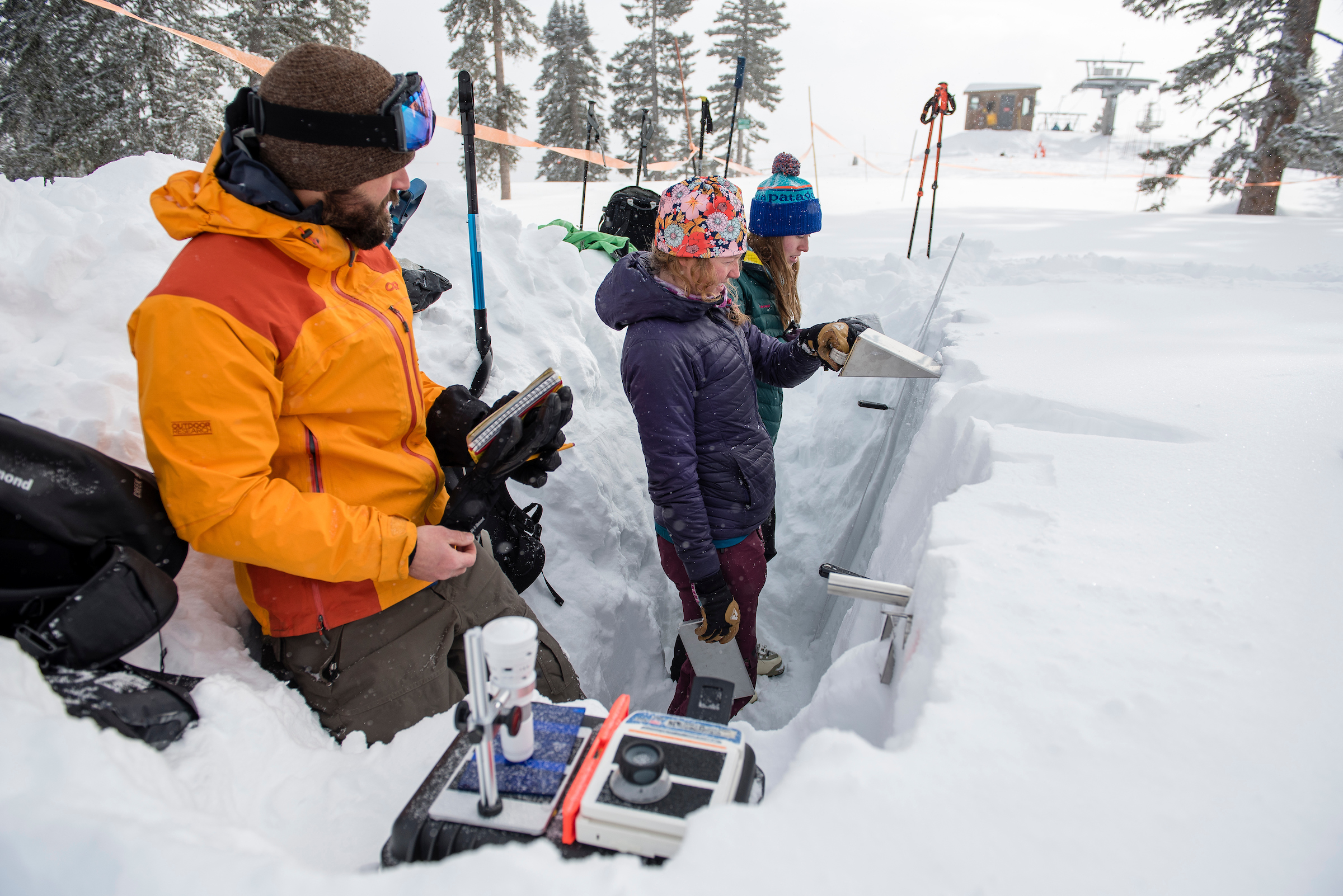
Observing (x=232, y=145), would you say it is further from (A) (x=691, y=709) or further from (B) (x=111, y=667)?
(A) (x=691, y=709)

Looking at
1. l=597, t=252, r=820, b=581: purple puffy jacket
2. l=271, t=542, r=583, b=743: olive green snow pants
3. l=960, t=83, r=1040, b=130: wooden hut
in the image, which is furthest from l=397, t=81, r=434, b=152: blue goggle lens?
l=960, t=83, r=1040, b=130: wooden hut

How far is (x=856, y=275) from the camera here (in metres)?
7.80

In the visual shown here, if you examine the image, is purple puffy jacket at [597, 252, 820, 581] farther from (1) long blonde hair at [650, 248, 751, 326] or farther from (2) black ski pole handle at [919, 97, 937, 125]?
(2) black ski pole handle at [919, 97, 937, 125]

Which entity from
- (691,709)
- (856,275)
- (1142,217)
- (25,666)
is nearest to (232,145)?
(25,666)

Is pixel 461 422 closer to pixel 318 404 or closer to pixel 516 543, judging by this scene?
pixel 318 404

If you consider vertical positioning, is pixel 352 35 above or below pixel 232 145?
above

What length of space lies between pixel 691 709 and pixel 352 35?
24.7m

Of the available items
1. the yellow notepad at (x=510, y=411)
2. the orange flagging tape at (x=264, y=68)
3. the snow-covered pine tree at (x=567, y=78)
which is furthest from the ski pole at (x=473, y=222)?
the snow-covered pine tree at (x=567, y=78)

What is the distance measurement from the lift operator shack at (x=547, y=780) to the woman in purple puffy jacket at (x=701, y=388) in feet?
4.43

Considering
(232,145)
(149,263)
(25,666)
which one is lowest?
(25,666)

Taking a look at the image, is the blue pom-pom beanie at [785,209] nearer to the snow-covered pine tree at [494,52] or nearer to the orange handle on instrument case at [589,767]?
the orange handle on instrument case at [589,767]

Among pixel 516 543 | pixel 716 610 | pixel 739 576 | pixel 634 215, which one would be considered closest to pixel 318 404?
pixel 516 543

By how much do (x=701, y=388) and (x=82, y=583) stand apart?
187cm

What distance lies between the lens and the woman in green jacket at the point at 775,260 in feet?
11.2
